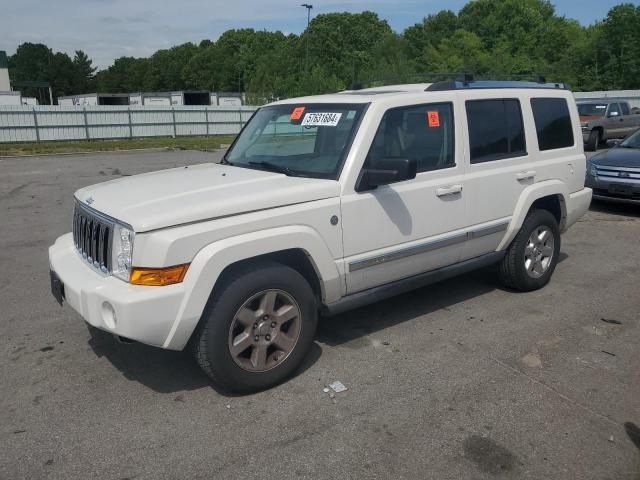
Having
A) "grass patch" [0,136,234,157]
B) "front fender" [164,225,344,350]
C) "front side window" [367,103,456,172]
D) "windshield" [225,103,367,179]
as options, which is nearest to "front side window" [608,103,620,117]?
"grass patch" [0,136,234,157]

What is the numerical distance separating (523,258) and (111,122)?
91.7 ft

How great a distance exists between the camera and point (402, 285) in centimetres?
436

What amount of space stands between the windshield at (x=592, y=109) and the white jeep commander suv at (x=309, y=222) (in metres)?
16.5

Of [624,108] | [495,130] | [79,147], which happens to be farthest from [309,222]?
[79,147]

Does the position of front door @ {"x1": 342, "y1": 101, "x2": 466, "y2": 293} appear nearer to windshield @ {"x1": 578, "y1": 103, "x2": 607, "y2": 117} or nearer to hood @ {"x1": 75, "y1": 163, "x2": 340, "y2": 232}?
hood @ {"x1": 75, "y1": 163, "x2": 340, "y2": 232}

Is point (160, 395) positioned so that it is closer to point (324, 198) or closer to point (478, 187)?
point (324, 198)

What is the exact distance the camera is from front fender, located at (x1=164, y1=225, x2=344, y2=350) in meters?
3.24

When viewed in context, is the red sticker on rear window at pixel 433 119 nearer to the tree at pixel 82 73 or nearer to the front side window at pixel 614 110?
the front side window at pixel 614 110

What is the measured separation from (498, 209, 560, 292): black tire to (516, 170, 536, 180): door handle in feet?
1.22

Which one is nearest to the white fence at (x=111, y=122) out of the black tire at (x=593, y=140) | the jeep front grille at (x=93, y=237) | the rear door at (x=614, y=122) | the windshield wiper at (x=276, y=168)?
the black tire at (x=593, y=140)

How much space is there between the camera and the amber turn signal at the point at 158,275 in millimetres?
3203

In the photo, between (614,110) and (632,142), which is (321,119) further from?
(614,110)

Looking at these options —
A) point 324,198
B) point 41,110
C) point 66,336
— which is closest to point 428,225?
point 324,198

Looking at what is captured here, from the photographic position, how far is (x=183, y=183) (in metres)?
3.98
